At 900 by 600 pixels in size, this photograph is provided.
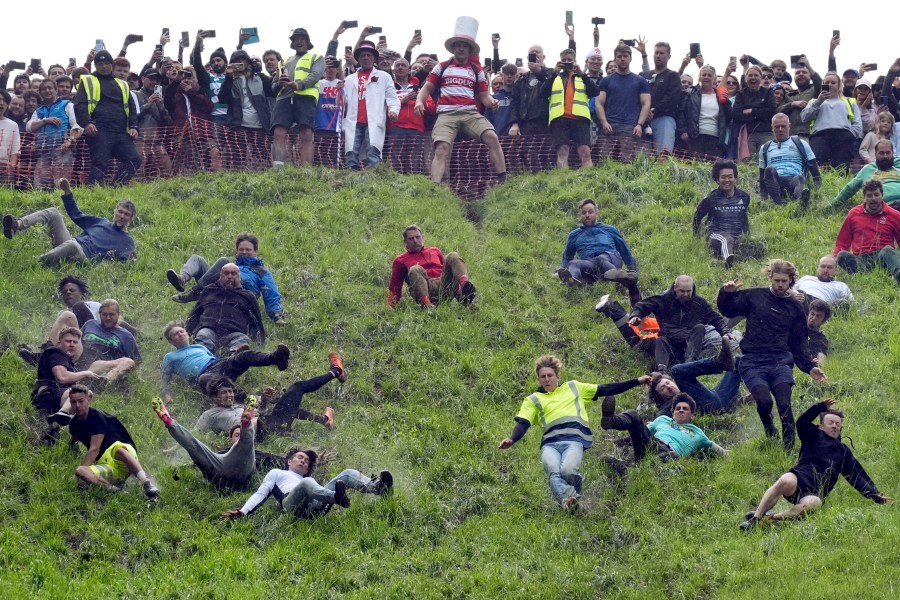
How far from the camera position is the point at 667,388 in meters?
15.6

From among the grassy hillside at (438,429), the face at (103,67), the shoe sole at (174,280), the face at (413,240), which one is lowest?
the grassy hillside at (438,429)

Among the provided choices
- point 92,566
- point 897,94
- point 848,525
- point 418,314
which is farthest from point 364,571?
point 897,94

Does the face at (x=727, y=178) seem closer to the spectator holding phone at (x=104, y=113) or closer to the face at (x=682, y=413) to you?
the face at (x=682, y=413)

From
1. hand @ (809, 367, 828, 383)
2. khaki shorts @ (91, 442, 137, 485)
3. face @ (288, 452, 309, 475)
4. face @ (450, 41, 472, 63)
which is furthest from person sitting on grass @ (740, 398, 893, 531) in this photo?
face @ (450, 41, 472, 63)

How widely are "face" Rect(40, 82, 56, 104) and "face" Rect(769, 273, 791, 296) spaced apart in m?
12.3

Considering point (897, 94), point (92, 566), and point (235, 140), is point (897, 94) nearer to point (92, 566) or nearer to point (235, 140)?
point (235, 140)

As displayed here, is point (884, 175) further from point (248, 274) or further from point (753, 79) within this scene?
point (248, 274)

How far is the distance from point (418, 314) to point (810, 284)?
498 centimetres

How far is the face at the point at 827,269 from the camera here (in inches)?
711

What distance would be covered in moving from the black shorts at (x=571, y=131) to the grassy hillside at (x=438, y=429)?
2.34 ft

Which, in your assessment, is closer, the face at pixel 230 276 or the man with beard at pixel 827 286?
the face at pixel 230 276

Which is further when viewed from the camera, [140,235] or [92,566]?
[140,235]

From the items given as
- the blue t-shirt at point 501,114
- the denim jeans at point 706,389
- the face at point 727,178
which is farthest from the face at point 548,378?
the blue t-shirt at point 501,114

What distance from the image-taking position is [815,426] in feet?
44.8
